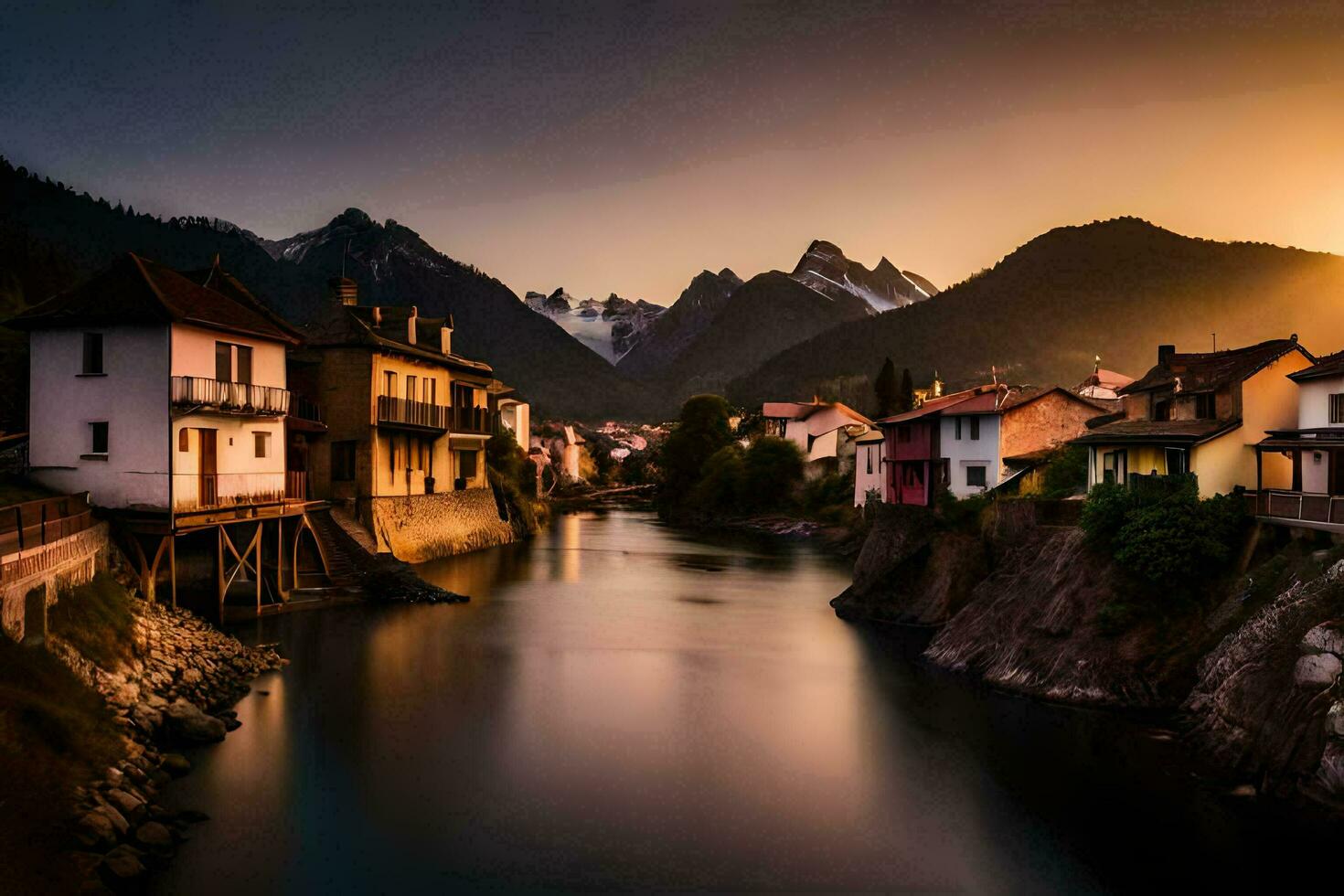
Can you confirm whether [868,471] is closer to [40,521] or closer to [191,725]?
[191,725]

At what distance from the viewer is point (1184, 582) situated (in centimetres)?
2231

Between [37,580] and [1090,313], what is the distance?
14686 centimetres

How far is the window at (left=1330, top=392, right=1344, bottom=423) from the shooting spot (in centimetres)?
2370

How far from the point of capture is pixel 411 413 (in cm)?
4597

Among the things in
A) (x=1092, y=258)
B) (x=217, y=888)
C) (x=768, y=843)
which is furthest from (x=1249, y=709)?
(x=1092, y=258)

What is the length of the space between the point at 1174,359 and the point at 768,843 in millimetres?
26385

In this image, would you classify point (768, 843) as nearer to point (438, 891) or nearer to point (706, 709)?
point (438, 891)

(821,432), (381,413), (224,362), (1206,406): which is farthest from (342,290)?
(821,432)

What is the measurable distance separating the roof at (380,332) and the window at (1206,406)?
111 feet

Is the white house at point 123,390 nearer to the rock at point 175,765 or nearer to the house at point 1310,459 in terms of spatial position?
the rock at point 175,765

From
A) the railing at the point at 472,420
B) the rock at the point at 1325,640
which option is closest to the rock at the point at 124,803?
the rock at the point at 1325,640

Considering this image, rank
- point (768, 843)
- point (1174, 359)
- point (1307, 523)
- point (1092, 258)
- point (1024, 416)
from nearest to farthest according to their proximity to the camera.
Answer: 1. point (768, 843)
2. point (1307, 523)
3. point (1174, 359)
4. point (1024, 416)
5. point (1092, 258)

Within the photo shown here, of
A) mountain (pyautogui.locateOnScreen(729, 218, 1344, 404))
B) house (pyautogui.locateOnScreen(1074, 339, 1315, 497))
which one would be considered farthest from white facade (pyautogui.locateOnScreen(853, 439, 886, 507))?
mountain (pyautogui.locateOnScreen(729, 218, 1344, 404))

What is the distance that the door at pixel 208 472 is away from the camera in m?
28.0
